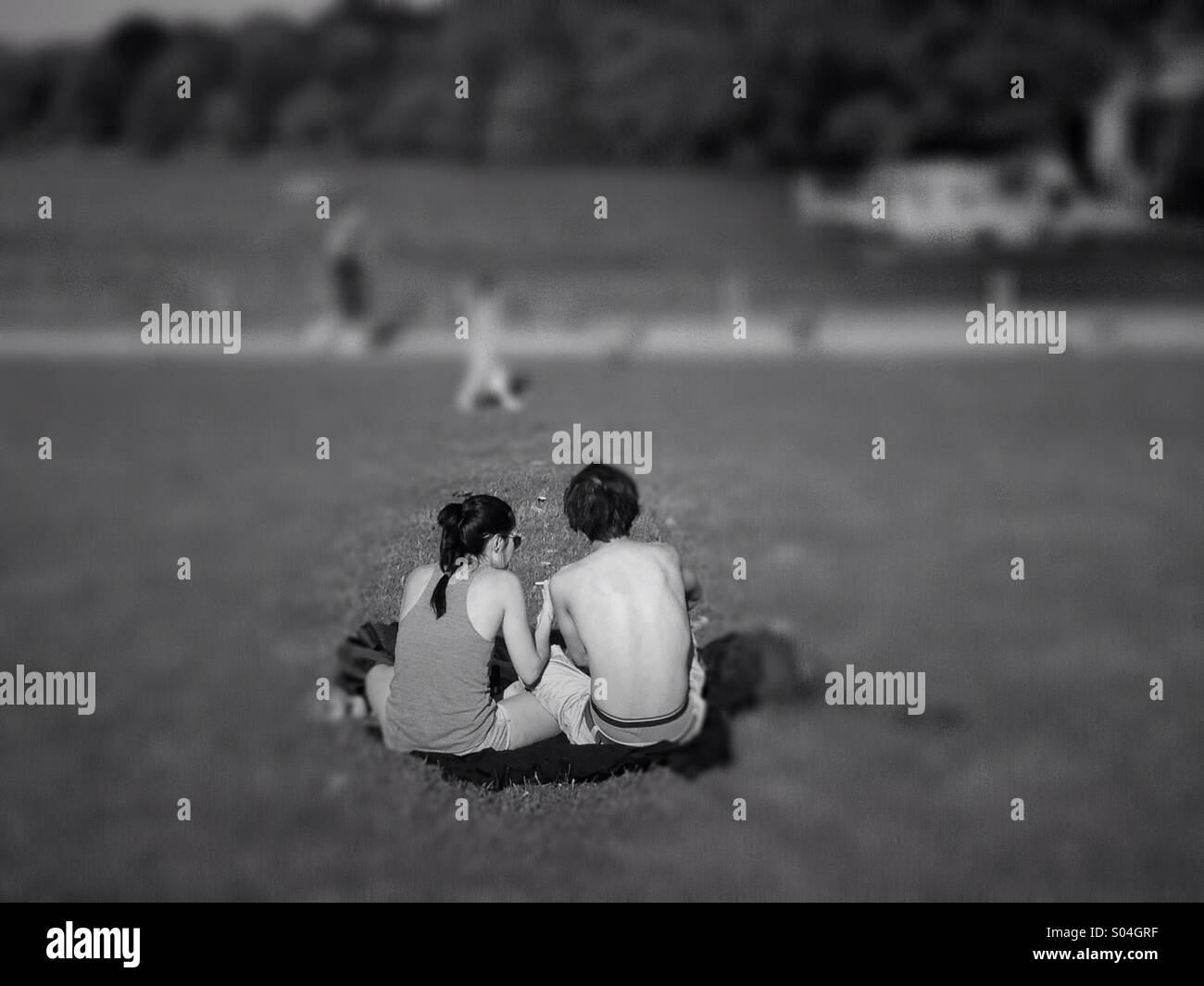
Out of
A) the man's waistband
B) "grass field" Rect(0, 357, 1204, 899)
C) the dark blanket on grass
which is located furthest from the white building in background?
the man's waistband

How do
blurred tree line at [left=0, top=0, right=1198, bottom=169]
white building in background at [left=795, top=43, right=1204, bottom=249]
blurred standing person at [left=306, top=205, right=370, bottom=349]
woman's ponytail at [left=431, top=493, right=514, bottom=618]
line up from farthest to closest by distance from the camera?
white building in background at [left=795, top=43, right=1204, bottom=249]
blurred tree line at [left=0, top=0, right=1198, bottom=169]
blurred standing person at [left=306, top=205, right=370, bottom=349]
woman's ponytail at [left=431, top=493, right=514, bottom=618]

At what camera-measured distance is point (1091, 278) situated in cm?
1410

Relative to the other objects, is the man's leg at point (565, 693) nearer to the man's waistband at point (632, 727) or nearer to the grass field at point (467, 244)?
the man's waistband at point (632, 727)

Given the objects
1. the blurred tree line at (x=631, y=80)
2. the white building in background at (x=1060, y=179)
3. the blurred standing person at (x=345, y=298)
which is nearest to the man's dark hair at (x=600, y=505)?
the blurred standing person at (x=345, y=298)

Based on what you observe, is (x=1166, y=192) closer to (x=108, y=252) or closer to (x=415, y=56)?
(x=415, y=56)

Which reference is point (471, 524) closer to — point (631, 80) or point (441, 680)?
point (441, 680)

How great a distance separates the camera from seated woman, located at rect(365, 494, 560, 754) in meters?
1.34

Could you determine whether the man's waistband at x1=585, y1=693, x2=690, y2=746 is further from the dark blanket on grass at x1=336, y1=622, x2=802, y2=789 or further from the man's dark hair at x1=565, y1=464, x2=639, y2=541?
the man's dark hair at x1=565, y1=464, x2=639, y2=541

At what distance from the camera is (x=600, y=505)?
1.36 metres

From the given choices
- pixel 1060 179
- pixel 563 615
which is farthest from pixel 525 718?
pixel 1060 179

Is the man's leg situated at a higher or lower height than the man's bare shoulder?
lower

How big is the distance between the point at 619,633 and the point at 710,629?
6.5 inches

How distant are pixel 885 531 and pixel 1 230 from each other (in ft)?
32.1

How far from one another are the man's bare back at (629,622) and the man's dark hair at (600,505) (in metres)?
0.02
